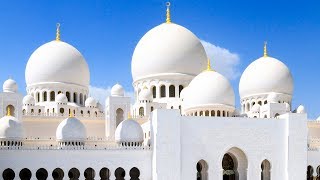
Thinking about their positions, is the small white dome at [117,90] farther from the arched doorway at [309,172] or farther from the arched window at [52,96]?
the arched doorway at [309,172]

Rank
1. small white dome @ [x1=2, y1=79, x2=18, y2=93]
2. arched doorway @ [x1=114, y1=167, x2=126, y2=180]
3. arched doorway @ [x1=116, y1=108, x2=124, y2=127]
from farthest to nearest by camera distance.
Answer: arched doorway @ [x1=116, y1=108, x2=124, y2=127] → small white dome @ [x1=2, y1=79, x2=18, y2=93] → arched doorway @ [x1=114, y1=167, x2=126, y2=180]

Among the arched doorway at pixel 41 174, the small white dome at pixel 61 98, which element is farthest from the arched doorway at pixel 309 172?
the small white dome at pixel 61 98

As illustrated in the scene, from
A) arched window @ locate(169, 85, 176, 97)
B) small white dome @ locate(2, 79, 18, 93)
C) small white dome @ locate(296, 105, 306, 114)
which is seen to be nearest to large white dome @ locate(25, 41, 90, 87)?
small white dome @ locate(2, 79, 18, 93)

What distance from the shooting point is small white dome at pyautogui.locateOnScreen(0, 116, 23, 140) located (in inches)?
813

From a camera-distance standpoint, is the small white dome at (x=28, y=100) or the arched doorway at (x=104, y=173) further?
the small white dome at (x=28, y=100)

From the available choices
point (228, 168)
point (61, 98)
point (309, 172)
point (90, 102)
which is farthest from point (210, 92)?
point (61, 98)

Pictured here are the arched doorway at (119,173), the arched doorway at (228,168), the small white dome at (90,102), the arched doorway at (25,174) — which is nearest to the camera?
the arched doorway at (25,174)

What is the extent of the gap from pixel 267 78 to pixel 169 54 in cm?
612

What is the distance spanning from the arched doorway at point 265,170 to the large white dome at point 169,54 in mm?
7310

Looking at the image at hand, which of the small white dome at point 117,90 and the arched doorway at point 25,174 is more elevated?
the small white dome at point 117,90

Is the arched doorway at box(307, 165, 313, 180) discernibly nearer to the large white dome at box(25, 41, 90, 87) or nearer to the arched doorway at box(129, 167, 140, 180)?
the arched doorway at box(129, 167, 140, 180)

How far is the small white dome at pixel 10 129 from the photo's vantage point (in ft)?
67.8

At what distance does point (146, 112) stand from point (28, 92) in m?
7.48

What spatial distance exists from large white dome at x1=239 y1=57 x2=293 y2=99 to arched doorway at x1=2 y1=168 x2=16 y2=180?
50.0 feet
